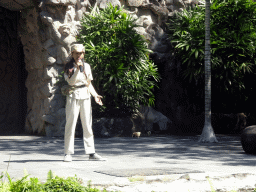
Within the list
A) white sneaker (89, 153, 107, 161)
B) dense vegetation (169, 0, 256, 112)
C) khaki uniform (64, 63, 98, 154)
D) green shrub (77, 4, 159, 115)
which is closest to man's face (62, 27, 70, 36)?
green shrub (77, 4, 159, 115)

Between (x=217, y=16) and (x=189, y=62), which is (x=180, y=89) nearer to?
(x=189, y=62)

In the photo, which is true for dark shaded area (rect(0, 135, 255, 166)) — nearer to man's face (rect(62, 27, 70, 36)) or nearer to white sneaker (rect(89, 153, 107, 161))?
white sneaker (rect(89, 153, 107, 161))

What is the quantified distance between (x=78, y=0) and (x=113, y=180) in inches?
276

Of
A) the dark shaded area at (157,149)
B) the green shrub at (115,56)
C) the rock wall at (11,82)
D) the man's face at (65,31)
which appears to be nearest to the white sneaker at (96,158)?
the dark shaded area at (157,149)

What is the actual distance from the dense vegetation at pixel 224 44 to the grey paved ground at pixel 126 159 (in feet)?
6.99

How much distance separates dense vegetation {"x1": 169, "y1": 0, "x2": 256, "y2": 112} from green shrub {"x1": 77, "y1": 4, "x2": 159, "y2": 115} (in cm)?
107

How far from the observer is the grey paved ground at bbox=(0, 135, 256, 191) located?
14.8 feet

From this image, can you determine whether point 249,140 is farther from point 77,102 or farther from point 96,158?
point 77,102

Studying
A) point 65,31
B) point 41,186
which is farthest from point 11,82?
point 41,186

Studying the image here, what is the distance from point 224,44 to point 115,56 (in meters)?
2.60

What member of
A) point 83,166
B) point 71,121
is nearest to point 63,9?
point 71,121

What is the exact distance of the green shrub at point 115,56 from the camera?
977 cm

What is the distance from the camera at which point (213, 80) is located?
424 inches

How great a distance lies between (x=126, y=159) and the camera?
19.9 feet
